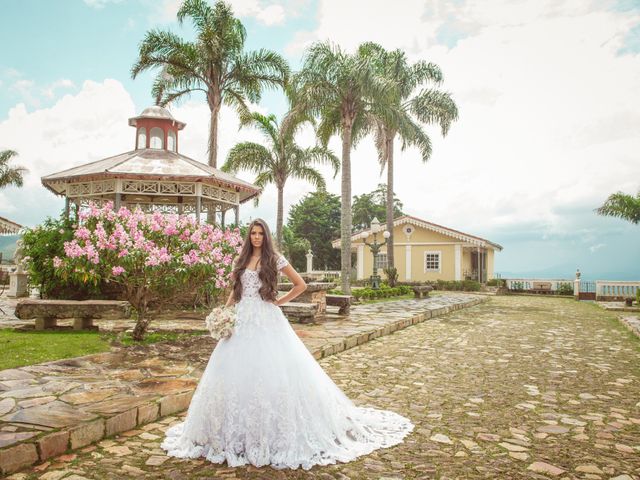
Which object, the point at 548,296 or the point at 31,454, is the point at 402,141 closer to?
the point at 548,296

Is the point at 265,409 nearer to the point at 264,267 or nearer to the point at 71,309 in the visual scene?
the point at 264,267

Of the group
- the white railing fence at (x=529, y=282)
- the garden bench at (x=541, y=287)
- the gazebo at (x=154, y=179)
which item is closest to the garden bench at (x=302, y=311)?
the gazebo at (x=154, y=179)

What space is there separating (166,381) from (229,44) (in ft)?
52.0

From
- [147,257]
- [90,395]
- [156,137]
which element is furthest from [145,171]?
[90,395]

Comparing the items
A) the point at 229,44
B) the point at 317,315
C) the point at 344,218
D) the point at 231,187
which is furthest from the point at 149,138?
the point at 317,315

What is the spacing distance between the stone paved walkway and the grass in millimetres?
469

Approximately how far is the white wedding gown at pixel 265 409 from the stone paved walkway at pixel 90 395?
0.58 metres

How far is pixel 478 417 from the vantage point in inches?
184

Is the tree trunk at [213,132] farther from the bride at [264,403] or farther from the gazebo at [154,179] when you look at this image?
the bride at [264,403]

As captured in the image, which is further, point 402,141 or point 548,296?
point 548,296

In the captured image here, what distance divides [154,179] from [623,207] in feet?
69.5

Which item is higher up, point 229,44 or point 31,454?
point 229,44

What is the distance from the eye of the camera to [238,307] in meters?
4.08

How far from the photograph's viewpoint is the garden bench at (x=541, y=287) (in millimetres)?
30605
